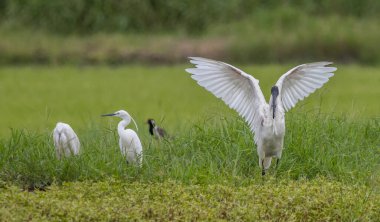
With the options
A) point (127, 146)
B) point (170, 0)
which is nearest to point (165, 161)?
point (127, 146)

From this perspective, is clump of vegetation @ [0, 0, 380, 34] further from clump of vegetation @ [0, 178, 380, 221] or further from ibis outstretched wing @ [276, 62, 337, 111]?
clump of vegetation @ [0, 178, 380, 221]

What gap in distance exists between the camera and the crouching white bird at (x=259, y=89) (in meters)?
6.90

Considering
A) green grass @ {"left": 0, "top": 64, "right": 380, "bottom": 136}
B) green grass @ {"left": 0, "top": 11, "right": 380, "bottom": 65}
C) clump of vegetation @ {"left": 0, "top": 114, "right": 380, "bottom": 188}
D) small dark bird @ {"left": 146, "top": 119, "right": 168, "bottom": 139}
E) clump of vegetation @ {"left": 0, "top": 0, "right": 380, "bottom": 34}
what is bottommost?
clump of vegetation @ {"left": 0, "top": 114, "right": 380, "bottom": 188}

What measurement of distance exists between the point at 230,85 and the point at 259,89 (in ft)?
0.86

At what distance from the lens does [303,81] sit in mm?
7289

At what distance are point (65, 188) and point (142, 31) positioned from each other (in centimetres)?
998

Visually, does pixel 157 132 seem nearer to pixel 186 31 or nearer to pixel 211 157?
pixel 211 157

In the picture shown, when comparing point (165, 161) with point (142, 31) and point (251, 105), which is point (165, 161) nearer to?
point (251, 105)

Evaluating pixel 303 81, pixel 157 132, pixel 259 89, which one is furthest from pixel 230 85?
pixel 157 132

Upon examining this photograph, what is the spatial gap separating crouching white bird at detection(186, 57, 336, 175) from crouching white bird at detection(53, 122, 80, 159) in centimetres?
91

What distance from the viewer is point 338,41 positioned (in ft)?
50.1

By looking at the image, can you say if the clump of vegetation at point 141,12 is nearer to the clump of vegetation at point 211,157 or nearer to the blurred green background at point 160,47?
the blurred green background at point 160,47

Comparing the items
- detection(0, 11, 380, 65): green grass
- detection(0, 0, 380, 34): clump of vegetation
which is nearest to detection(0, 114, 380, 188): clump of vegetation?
detection(0, 11, 380, 65): green grass

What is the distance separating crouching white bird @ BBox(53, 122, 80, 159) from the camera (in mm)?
7117
